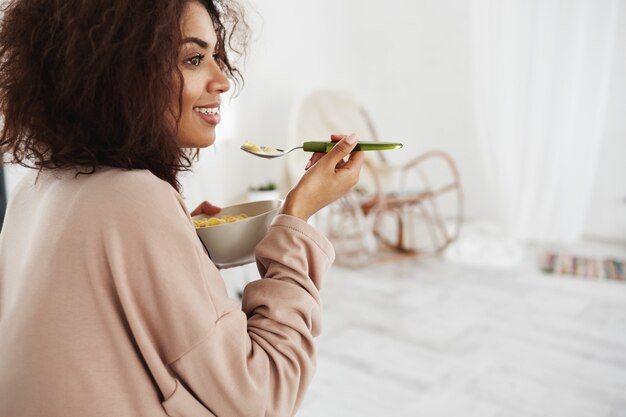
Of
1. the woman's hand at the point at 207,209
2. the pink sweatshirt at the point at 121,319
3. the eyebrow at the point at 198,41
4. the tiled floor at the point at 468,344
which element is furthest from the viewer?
the tiled floor at the point at 468,344

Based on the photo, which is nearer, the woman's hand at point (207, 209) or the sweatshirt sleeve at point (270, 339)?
the sweatshirt sleeve at point (270, 339)

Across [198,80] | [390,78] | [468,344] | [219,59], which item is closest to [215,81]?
[198,80]

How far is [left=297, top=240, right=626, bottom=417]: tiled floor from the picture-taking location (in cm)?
218

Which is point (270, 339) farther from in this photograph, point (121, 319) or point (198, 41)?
point (198, 41)

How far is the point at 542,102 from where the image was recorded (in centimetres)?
404

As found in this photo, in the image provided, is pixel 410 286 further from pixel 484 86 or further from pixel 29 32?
pixel 29 32

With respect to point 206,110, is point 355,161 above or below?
below

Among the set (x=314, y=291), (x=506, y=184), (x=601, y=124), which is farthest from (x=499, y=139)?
(x=314, y=291)

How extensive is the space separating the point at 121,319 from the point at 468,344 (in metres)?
2.12

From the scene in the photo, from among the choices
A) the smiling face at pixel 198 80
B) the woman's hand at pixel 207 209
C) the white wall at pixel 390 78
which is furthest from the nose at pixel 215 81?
the white wall at pixel 390 78

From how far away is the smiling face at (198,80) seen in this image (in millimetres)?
882

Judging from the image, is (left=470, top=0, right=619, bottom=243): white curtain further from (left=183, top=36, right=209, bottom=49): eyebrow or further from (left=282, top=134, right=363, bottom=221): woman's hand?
(left=183, top=36, right=209, bottom=49): eyebrow

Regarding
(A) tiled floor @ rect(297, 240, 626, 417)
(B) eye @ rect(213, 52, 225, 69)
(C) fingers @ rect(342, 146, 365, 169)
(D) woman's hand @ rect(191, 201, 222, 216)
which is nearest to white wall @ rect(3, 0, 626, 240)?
(A) tiled floor @ rect(297, 240, 626, 417)

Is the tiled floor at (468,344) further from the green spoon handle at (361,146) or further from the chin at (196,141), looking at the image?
the chin at (196,141)
